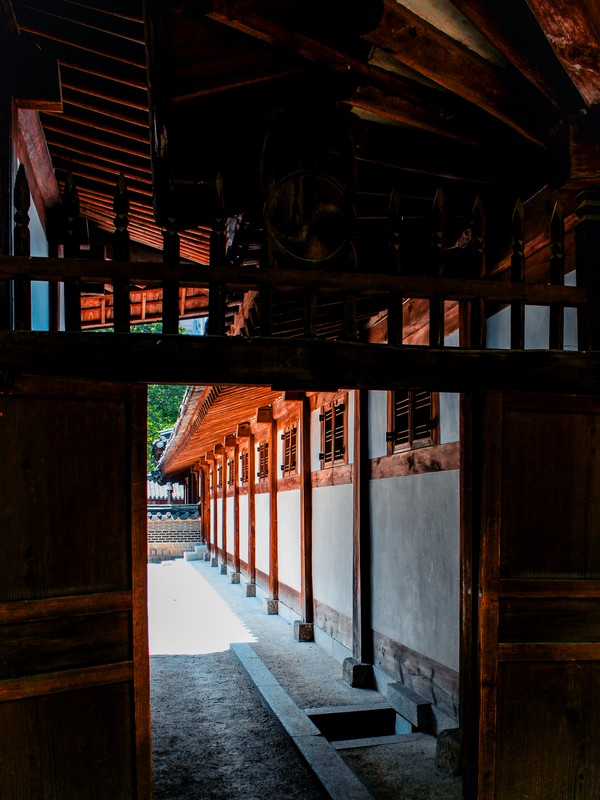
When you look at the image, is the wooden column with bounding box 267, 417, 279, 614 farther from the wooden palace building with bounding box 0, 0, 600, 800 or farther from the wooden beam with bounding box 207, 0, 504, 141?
the wooden beam with bounding box 207, 0, 504, 141

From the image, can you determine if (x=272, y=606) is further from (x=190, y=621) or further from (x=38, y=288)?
(x=38, y=288)

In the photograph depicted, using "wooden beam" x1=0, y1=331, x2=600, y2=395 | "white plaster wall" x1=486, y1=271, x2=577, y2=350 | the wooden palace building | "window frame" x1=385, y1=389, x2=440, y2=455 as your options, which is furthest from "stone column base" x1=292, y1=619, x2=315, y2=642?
"wooden beam" x1=0, y1=331, x2=600, y2=395

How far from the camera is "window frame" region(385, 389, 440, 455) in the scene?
6.59m

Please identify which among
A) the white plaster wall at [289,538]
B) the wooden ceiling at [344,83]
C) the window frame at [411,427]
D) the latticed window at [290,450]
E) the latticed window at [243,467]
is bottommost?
the white plaster wall at [289,538]

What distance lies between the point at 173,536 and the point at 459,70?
30575 mm

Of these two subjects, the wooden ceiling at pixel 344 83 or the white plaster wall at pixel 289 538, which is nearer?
the wooden ceiling at pixel 344 83

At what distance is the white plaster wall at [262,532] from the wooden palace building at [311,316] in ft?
38.4

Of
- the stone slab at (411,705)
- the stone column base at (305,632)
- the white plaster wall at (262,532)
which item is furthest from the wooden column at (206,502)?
the stone slab at (411,705)

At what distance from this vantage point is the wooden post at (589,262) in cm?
401

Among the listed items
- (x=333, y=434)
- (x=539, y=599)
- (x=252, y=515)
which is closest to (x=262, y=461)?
(x=252, y=515)

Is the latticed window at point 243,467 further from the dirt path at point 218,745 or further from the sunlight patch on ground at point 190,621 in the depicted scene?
the dirt path at point 218,745

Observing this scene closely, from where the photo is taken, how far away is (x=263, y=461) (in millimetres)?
16344

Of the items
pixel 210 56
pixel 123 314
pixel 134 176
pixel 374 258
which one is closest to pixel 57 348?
pixel 123 314

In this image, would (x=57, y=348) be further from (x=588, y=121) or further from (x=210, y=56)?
(x=588, y=121)
